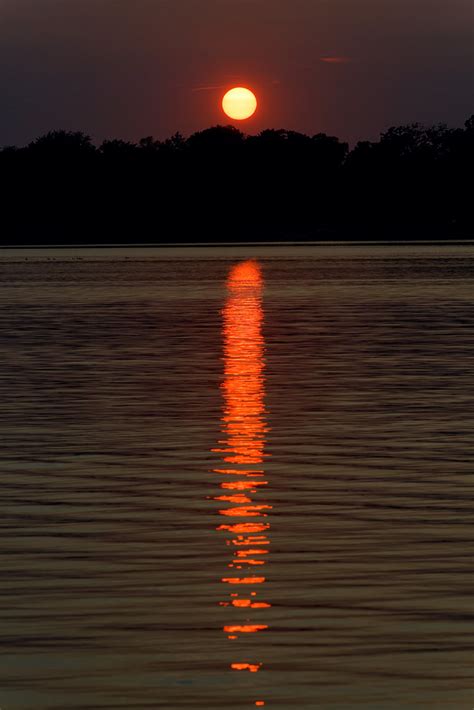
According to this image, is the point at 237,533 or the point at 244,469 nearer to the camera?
the point at 237,533

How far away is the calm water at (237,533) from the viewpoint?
10.1 m

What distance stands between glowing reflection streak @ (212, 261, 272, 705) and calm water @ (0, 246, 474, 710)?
4 cm

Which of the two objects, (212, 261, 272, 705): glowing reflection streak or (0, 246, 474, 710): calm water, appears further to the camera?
(212, 261, 272, 705): glowing reflection streak

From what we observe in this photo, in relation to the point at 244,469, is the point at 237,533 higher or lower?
lower

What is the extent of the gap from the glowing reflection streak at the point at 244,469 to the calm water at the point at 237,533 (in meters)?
0.04

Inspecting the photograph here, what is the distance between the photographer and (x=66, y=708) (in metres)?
9.37

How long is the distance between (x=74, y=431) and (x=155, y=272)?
97998 millimetres

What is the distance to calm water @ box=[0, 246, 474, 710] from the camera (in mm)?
10062

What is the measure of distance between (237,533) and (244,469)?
12.8 feet

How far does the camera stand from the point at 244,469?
60.9 ft

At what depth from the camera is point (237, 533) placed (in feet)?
48.1

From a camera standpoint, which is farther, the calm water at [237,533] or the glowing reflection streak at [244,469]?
the glowing reflection streak at [244,469]

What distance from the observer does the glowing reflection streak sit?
39.4 ft

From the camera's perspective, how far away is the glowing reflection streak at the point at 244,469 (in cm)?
1200
